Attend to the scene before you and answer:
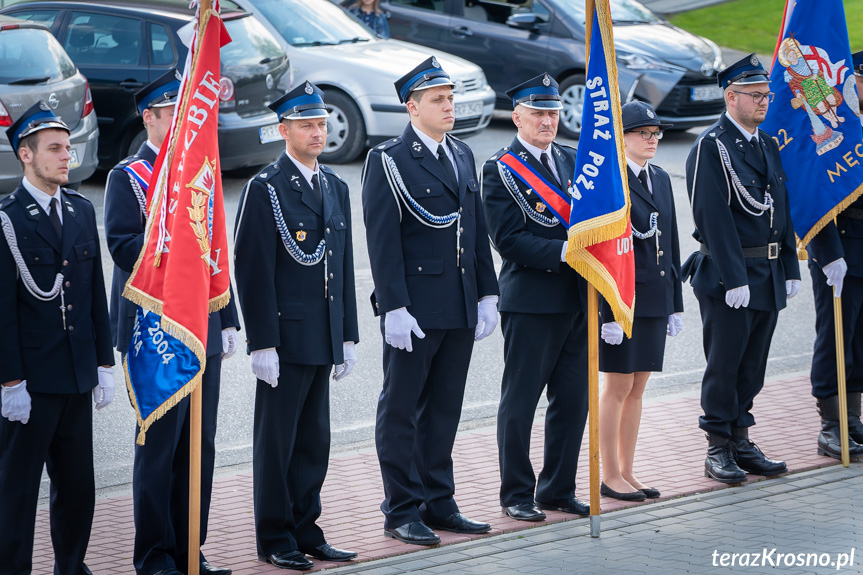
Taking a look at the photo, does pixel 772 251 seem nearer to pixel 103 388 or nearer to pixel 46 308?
pixel 103 388

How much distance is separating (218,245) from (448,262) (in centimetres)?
124

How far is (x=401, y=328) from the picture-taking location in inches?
233

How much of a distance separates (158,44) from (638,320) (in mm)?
7392

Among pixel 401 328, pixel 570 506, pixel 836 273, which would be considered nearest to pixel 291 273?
pixel 401 328

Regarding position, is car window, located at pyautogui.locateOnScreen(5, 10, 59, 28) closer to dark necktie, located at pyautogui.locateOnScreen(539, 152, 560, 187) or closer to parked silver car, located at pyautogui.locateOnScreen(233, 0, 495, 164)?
parked silver car, located at pyautogui.locateOnScreen(233, 0, 495, 164)

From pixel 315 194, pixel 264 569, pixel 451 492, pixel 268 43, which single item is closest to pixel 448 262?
pixel 315 194

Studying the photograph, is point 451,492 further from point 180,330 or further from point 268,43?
point 268,43

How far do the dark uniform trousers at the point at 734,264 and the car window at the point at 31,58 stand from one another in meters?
6.43

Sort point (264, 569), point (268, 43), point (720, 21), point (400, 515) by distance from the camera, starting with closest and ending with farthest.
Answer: point (264, 569)
point (400, 515)
point (268, 43)
point (720, 21)

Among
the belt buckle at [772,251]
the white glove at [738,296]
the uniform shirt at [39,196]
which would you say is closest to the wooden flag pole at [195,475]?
the uniform shirt at [39,196]

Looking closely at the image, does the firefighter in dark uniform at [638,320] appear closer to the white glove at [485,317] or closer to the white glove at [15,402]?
the white glove at [485,317]

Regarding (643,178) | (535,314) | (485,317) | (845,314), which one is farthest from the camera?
(845,314)

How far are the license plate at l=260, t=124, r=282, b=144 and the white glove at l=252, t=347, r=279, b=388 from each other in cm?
723

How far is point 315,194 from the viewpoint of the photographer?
587 cm
